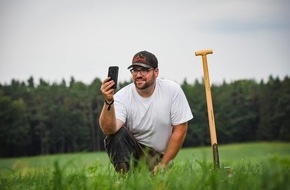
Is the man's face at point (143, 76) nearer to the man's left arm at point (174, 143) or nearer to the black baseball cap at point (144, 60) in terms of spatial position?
the black baseball cap at point (144, 60)

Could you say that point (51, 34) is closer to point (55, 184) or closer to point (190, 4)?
point (190, 4)

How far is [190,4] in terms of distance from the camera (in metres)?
13.2

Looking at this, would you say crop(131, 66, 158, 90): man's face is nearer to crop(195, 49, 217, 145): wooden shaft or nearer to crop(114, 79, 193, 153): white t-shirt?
crop(114, 79, 193, 153): white t-shirt

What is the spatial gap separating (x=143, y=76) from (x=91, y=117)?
10118 centimetres

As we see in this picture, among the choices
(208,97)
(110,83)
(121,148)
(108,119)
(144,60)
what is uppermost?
(144,60)

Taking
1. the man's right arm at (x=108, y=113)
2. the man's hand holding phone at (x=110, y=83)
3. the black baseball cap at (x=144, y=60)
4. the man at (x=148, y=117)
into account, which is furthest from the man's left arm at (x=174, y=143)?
the man's hand holding phone at (x=110, y=83)

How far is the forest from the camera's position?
317 feet

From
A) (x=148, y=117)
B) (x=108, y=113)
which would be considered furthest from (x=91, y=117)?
(x=108, y=113)

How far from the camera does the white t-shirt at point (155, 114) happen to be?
5.62 m

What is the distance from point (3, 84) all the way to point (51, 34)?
40694 mm

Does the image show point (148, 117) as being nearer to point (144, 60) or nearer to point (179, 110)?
point (179, 110)

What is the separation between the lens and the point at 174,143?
5.42m

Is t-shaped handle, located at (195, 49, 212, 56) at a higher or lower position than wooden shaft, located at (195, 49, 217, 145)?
higher

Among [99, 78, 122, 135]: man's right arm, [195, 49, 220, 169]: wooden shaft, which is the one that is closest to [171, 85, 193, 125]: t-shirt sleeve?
[195, 49, 220, 169]: wooden shaft
